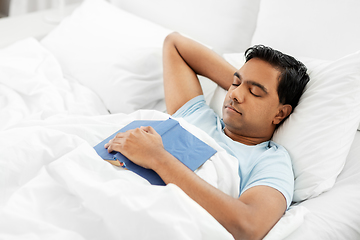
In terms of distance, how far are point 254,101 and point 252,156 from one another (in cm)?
18

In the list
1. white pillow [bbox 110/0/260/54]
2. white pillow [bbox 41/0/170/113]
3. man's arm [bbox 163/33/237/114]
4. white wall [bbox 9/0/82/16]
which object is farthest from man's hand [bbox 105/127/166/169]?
white wall [bbox 9/0/82/16]

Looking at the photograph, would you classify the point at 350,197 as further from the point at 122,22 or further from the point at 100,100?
the point at 122,22

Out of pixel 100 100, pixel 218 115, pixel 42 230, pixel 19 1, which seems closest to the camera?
pixel 42 230

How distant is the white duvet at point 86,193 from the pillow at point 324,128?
0.56ft

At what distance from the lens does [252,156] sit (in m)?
1.09

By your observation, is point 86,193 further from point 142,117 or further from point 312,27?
point 312,27

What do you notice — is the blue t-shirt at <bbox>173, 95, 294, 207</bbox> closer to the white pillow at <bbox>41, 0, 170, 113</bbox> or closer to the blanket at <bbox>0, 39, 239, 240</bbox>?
the blanket at <bbox>0, 39, 239, 240</bbox>

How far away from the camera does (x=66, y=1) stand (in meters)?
2.85

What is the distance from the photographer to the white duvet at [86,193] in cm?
73

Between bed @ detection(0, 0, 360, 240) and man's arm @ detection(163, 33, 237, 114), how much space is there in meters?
0.07

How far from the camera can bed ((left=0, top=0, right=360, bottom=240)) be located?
76 cm

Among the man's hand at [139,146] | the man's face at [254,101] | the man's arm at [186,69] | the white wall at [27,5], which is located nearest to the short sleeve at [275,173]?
the man's face at [254,101]

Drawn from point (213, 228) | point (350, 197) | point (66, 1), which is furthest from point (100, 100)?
point (66, 1)

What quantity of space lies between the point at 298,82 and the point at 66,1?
2.37 meters
